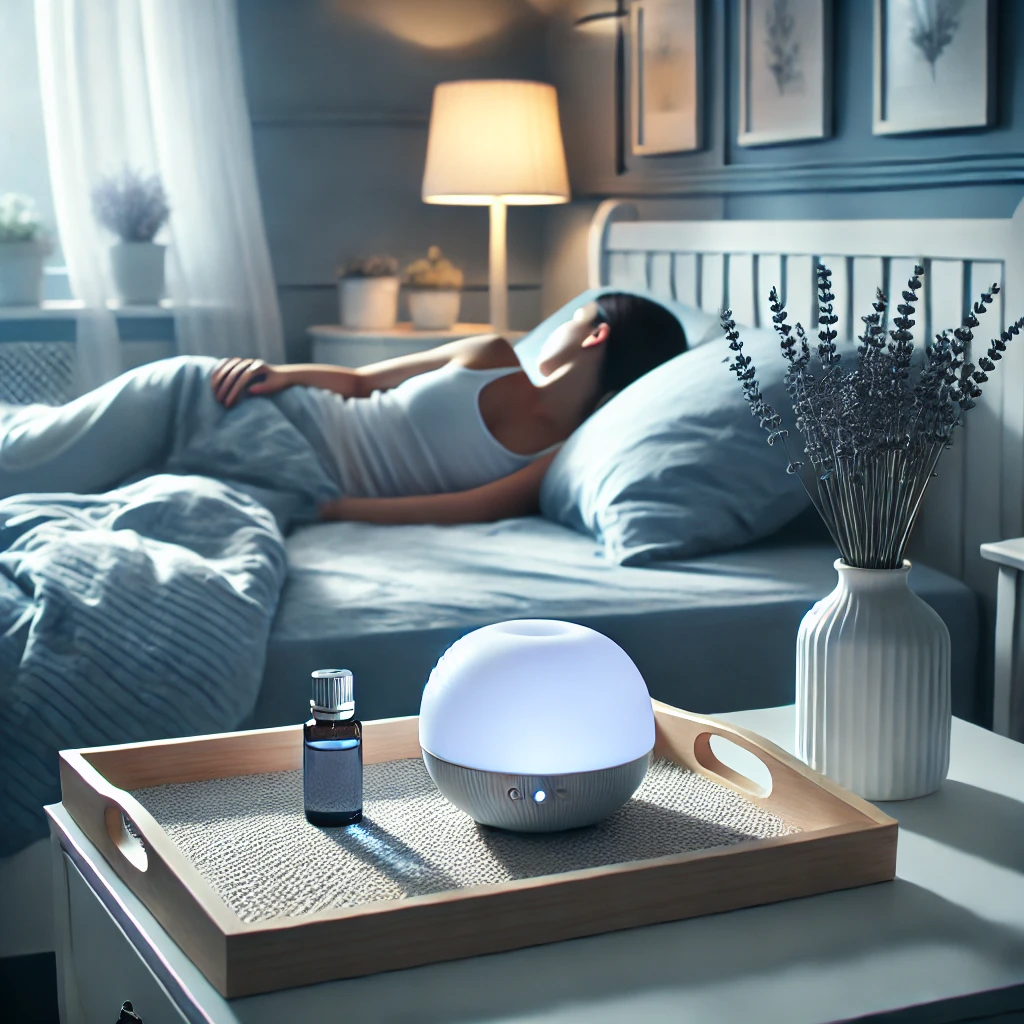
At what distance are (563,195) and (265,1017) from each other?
10.2 ft

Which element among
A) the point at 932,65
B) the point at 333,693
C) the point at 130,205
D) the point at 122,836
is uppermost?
the point at 932,65

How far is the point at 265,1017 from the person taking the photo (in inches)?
29.9

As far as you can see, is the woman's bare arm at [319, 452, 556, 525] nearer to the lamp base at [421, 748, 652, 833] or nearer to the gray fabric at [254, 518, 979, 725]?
the gray fabric at [254, 518, 979, 725]

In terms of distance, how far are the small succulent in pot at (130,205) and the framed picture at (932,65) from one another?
6.85 ft

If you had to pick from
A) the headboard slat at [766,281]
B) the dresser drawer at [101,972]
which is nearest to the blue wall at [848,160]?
the headboard slat at [766,281]

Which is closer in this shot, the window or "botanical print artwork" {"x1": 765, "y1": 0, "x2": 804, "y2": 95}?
"botanical print artwork" {"x1": 765, "y1": 0, "x2": 804, "y2": 95}

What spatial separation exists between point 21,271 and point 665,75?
1.82m

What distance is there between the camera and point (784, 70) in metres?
2.64

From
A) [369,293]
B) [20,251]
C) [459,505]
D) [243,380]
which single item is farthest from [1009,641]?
[20,251]

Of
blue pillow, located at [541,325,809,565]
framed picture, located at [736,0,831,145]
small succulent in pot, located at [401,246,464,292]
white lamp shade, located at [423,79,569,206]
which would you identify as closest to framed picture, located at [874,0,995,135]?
framed picture, located at [736,0,831,145]

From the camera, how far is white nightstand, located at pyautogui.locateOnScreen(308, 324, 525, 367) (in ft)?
12.0

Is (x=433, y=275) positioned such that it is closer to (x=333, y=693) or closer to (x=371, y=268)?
(x=371, y=268)

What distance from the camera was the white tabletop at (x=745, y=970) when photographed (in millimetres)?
771

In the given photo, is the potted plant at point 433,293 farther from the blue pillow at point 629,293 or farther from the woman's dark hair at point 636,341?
the woman's dark hair at point 636,341
